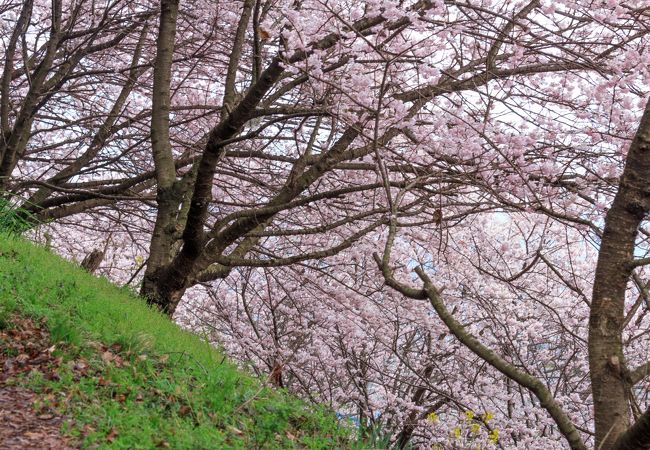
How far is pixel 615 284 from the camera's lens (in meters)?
3.24

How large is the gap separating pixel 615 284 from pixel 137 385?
A: 2734mm

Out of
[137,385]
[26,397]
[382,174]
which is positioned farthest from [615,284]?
[26,397]

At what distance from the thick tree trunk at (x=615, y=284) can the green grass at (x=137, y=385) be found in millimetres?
1871

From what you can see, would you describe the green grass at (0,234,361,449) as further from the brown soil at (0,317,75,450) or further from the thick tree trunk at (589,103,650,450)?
the thick tree trunk at (589,103,650,450)

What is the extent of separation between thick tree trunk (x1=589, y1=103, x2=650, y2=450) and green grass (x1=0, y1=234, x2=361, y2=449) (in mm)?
1871

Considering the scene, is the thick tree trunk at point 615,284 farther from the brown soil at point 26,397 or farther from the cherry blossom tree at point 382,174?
the brown soil at point 26,397

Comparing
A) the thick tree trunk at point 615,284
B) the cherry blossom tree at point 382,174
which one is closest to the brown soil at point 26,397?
the cherry blossom tree at point 382,174

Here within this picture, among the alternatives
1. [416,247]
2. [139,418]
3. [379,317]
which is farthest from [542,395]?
[416,247]

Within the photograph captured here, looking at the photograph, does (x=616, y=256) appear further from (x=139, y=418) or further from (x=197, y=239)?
(x=197, y=239)

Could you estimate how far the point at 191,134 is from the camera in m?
10.9

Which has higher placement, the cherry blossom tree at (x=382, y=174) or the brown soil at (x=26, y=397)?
the cherry blossom tree at (x=382, y=174)

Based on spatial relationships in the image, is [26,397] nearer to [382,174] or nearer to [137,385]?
[137,385]

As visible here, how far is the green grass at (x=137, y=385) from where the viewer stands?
3.82m

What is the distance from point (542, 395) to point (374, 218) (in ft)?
17.9
